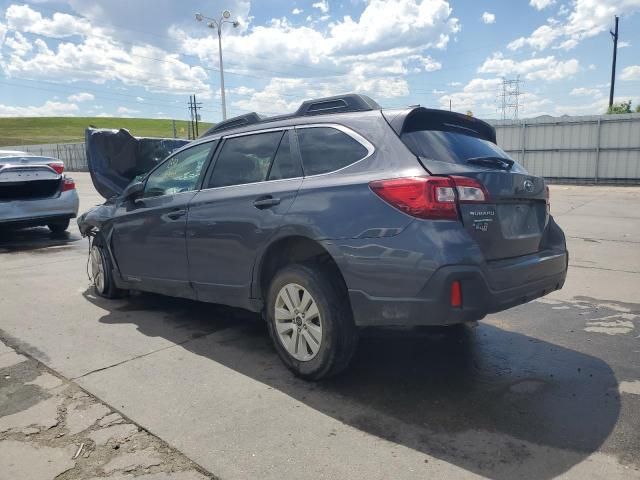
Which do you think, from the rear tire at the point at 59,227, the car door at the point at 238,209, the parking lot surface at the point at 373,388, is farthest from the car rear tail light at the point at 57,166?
the car door at the point at 238,209

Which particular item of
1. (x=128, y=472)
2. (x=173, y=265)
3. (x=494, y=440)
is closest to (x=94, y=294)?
(x=173, y=265)

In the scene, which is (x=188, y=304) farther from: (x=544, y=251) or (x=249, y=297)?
(x=544, y=251)

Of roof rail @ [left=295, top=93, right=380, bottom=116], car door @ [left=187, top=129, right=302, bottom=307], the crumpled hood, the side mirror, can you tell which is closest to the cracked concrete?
car door @ [left=187, top=129, right=302, bottom=307]

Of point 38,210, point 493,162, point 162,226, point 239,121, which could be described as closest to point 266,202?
point 239,121

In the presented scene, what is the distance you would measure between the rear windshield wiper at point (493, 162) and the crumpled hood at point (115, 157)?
4836 mm

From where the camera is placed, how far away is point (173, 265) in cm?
462

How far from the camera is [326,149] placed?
3.59 meters

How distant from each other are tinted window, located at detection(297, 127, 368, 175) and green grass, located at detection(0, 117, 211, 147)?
72151mm

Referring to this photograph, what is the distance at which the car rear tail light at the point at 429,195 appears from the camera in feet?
9.78

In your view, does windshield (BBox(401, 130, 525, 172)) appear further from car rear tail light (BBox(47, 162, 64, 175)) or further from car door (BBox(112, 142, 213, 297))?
car rear tail light (BBox(47, 162, 64, 175))

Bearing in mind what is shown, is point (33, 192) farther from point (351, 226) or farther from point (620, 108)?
point (620, 108)

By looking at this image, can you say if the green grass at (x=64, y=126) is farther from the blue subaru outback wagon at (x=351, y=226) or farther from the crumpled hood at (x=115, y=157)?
the blue subaru outback wagon at (x=351, y=226)

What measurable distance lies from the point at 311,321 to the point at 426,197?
1128 millimetres

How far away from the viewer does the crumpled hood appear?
23.2 feet
